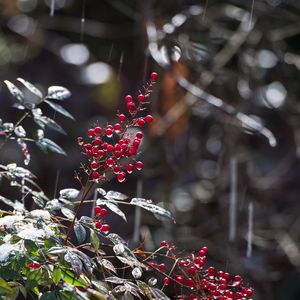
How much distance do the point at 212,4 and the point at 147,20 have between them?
660mm

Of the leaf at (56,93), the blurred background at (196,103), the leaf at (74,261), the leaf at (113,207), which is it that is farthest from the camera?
the blurred background at (196,103)

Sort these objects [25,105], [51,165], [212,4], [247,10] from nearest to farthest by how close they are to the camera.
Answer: [25,105], [247,10], [212,4], [51,165]

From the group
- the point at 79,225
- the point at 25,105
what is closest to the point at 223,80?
the point at 25,105

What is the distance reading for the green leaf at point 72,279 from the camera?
0.99 meters

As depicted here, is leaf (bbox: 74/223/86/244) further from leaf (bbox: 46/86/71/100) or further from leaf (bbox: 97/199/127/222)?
leaf (bbox: 46/86/71/100)

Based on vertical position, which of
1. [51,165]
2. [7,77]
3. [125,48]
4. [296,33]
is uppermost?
[296,33]

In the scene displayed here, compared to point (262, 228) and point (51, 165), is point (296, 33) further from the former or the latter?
point (51, 165)

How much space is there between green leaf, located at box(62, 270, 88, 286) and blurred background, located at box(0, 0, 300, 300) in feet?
4.24

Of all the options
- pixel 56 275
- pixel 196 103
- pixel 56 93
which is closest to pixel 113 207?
pixel 56 275

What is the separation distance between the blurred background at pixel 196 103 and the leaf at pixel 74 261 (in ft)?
4.43

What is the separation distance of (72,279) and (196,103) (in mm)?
2044

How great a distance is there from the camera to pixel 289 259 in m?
3.13

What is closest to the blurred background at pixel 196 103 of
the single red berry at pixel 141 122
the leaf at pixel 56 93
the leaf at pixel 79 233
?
the leaf at pixel 56 93

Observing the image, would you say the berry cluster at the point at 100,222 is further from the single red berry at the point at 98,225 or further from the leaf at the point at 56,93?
the leaf at the point at 56,93
